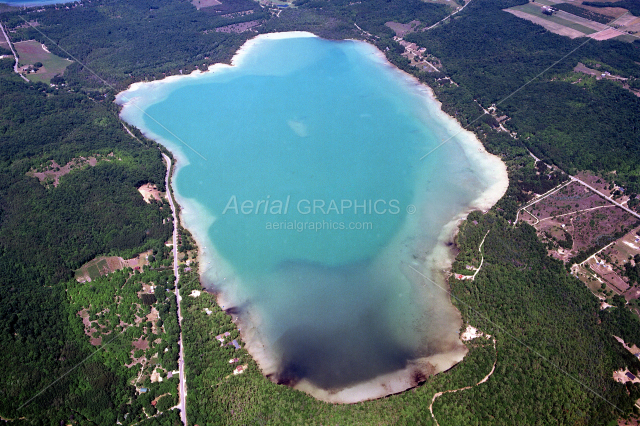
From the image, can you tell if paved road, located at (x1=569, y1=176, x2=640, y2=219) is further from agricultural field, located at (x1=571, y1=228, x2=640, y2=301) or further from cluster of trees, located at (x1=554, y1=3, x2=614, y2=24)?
cluster of trees, located at (x1=554, y1=3, x2=614, y2=24)

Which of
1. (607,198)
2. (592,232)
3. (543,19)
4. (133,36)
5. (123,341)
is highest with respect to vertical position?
(123,341)

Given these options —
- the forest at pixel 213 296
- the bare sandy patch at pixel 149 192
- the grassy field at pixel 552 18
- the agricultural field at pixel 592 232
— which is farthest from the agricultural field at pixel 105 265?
the grassy field at pixel 552 18

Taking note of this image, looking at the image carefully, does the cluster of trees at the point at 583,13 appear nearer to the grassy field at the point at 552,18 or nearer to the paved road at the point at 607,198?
the grassy field at the point at 552,18

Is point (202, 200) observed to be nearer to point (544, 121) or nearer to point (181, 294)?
point (181, 294)

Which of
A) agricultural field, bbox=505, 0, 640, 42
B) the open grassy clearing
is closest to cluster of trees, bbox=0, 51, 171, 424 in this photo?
the open grassy clearing

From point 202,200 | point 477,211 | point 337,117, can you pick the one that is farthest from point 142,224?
point 477,211

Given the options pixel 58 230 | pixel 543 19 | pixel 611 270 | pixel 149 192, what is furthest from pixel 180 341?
pixel 543 19

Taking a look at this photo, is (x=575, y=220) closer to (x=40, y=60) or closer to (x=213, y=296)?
(x=213, y=296)
